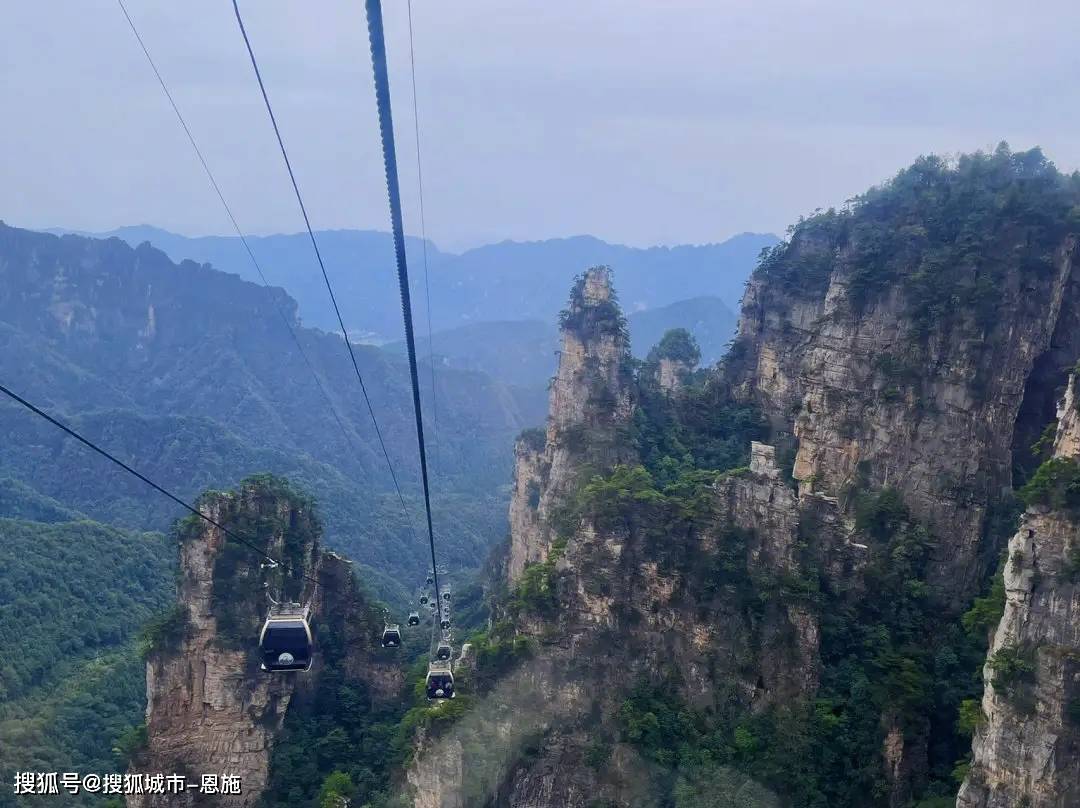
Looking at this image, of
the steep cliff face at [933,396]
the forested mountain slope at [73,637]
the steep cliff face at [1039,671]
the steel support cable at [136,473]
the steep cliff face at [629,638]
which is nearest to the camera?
the steel support cable at [136,473]

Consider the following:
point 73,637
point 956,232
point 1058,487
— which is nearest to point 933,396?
point 956,232

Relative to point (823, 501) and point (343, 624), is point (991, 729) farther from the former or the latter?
point (343, 624)

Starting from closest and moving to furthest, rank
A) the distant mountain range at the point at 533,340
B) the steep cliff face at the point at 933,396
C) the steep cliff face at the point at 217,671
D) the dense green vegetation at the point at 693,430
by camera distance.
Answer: the steep cliff face at the point at 933,396 < the steep cliff face at the point at 217,671 < the dense green vegetation at the point at 693,430 < the distant mountain range at the point at 533,340

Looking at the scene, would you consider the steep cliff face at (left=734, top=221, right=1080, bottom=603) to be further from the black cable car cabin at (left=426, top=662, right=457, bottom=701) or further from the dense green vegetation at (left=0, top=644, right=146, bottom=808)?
the dense green vegetation at (left=0, top=644, right=146, bottom=808)

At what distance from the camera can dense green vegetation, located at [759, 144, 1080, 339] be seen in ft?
74.7

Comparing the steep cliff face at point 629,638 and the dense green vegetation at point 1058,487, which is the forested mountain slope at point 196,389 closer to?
the steep cliff face at point 629,638

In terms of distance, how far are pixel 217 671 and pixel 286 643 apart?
8.26m

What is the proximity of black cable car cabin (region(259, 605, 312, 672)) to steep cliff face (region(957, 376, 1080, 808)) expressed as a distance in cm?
1280

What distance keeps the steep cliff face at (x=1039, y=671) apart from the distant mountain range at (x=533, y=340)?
12005cm

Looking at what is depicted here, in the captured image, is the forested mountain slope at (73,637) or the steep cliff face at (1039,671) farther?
the forested mountain slope at (73,637)

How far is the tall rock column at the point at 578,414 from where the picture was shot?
34500mm

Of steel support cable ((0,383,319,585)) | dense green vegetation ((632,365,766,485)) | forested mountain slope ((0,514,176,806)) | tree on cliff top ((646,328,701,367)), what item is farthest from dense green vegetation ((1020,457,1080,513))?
tree on cliff top ((646,328,701,367))

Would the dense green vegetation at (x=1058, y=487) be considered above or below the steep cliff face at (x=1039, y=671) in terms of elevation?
above

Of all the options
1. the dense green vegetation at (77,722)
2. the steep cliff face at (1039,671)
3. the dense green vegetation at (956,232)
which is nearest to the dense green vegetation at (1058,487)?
the steep cliff face at (1039,671)
